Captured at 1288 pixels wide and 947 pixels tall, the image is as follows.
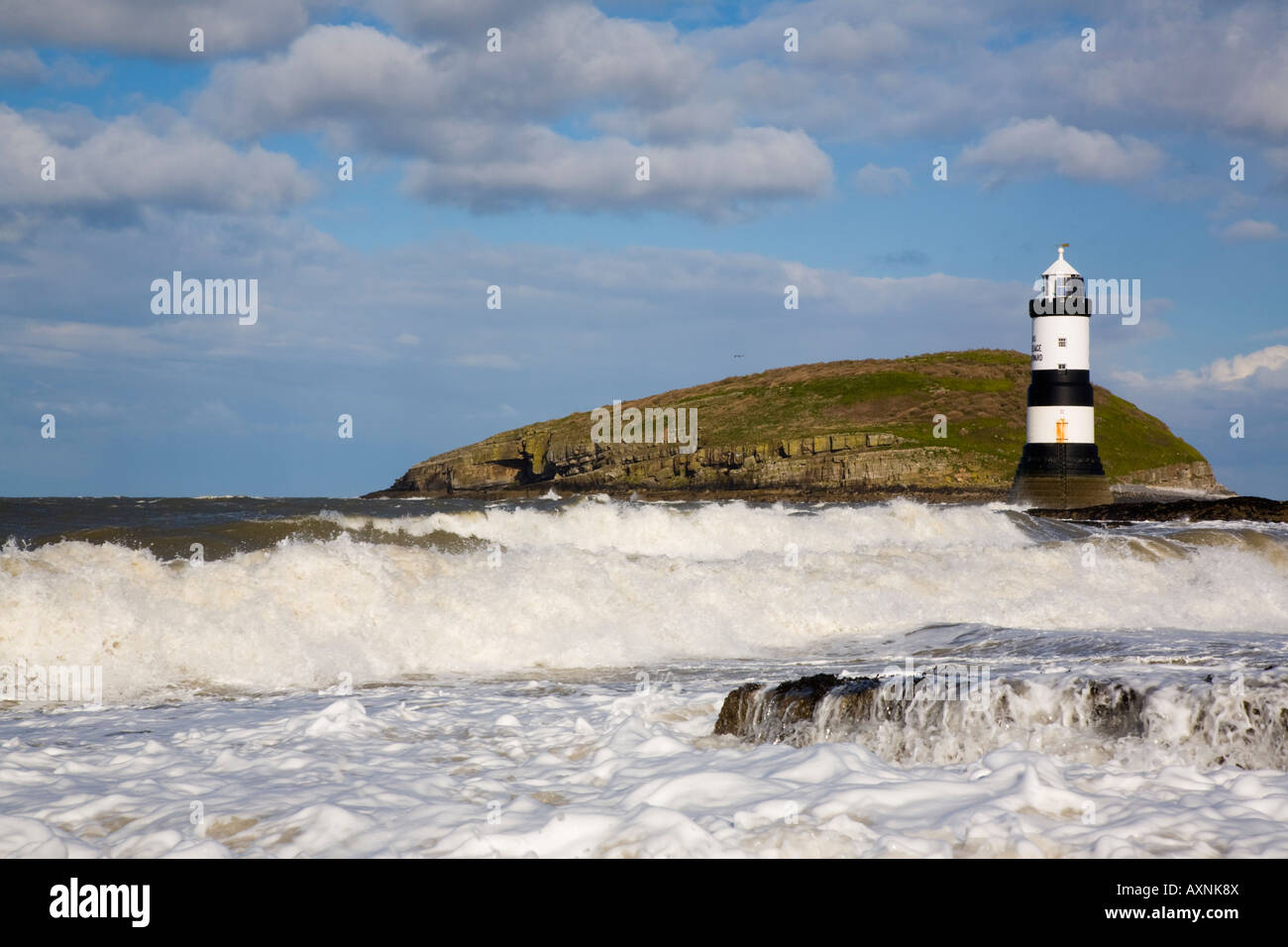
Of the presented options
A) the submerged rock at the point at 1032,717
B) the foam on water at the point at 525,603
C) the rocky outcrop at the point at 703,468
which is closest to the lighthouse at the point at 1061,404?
the foam on water at the point at 525,603

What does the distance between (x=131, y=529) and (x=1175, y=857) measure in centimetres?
1876

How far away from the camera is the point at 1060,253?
40.2m

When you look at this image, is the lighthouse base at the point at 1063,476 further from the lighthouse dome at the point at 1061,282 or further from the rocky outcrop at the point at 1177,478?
the rocky outcrop at the point at 1177,478

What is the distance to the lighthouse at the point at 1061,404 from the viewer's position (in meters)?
38.8

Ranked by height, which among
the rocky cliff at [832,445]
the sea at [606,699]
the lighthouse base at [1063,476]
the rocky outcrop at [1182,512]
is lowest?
the sea at [606,699]

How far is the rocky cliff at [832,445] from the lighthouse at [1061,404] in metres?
20.6

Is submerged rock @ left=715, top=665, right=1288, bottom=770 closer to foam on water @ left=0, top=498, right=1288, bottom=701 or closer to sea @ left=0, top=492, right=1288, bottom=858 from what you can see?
sea @ left=0, top=492, right=1288, bottom=858

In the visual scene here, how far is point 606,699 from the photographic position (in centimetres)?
982

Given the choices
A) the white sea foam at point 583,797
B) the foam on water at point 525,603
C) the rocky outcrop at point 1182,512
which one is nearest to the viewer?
the white sea foam at point 583,797

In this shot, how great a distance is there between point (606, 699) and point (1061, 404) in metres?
34.5

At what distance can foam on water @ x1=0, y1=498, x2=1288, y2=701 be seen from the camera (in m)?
12.1

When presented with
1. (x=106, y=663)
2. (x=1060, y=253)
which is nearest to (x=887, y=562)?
(x=106, y=663)

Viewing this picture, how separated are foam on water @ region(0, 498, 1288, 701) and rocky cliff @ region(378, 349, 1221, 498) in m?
44.8
